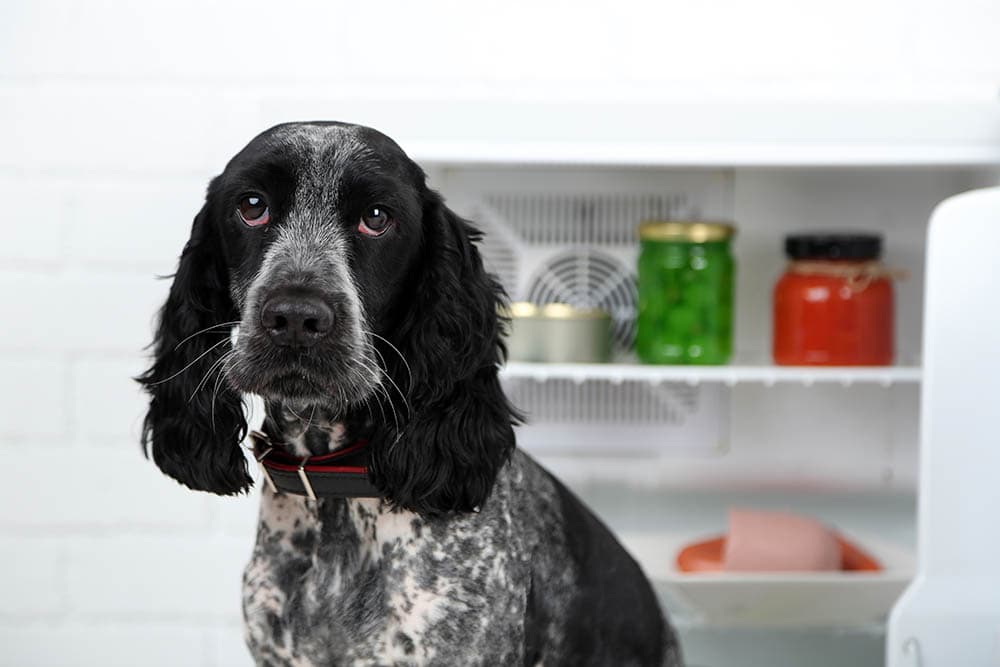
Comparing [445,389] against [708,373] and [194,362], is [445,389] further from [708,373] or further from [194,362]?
[708,373]

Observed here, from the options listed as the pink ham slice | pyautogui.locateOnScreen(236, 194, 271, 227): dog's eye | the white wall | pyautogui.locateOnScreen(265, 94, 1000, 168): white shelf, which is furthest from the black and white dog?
the white wall

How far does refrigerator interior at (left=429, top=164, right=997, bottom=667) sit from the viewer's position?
202 centimetres

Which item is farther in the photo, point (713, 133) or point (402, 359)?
point (713, 133)

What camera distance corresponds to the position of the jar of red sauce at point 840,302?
69.4 inches

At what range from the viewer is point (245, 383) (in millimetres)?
1029

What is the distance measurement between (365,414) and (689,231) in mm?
747

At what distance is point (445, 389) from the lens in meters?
1.15

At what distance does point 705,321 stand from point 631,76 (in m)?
0.51

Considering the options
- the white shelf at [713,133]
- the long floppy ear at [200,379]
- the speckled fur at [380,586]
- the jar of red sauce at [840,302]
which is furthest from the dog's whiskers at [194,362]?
the jar of red sauce at [840,302]

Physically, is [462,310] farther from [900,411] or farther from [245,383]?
[900,411]

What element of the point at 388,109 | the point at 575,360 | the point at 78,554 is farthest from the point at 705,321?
the point at 78,554

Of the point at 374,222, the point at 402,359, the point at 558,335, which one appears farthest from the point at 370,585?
the point at 558,335

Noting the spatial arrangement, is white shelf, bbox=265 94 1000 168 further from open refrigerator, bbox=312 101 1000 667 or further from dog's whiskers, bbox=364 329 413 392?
dog's whiskers, bbox=364 329 413 392

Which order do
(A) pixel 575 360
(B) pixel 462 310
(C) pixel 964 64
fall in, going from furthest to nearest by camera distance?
(C) pixel 964 64
(A) pixel 575 360
(B) pixel 462 310
